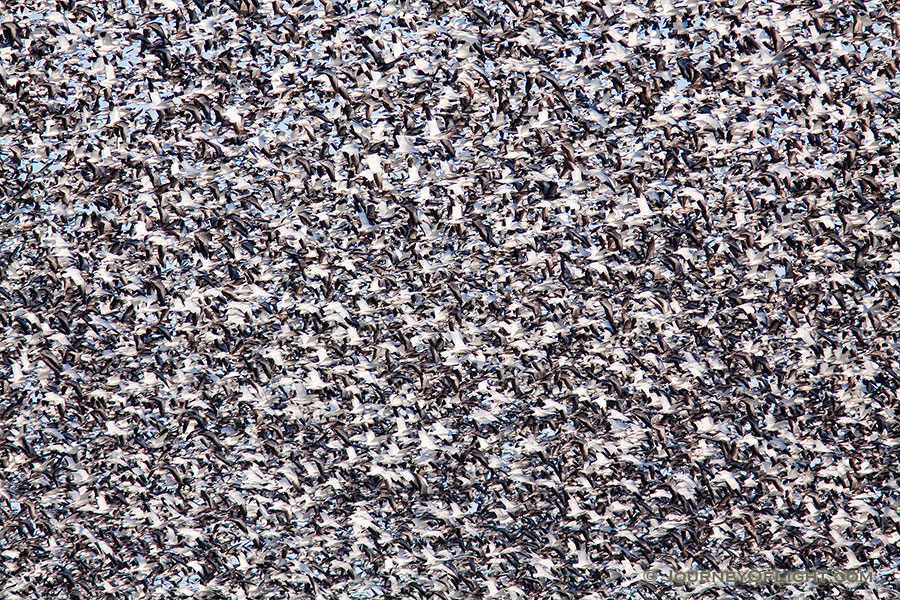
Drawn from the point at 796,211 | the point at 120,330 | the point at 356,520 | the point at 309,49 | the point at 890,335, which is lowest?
the point at 356,520

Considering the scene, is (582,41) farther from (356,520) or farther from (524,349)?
(356,520)

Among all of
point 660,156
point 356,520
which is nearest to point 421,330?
point 356,520

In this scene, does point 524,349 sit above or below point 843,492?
above

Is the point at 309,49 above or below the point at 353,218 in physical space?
above

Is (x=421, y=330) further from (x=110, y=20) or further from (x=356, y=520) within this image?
(x=110, y=20)

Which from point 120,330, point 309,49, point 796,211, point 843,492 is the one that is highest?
point 309,49

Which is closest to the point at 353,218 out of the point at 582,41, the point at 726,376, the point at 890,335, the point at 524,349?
the point at 524,349
